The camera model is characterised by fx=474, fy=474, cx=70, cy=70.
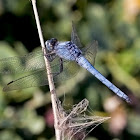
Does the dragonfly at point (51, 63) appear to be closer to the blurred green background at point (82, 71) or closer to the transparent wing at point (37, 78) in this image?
the transparent wing at point (37, 78)

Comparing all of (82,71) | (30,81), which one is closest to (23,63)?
(30,81)

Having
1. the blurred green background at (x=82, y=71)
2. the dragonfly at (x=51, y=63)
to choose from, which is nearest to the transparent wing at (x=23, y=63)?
the dragonfly at (x=51, y=63)

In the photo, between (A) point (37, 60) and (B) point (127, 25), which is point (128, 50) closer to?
(B) point (127, 25)

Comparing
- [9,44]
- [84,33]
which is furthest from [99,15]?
[9,44]

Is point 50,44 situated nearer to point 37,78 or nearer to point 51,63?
point 51,63

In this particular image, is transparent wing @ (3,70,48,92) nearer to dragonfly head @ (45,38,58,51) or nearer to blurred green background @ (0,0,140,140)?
dragonfly head @ (45,38,58,51)
